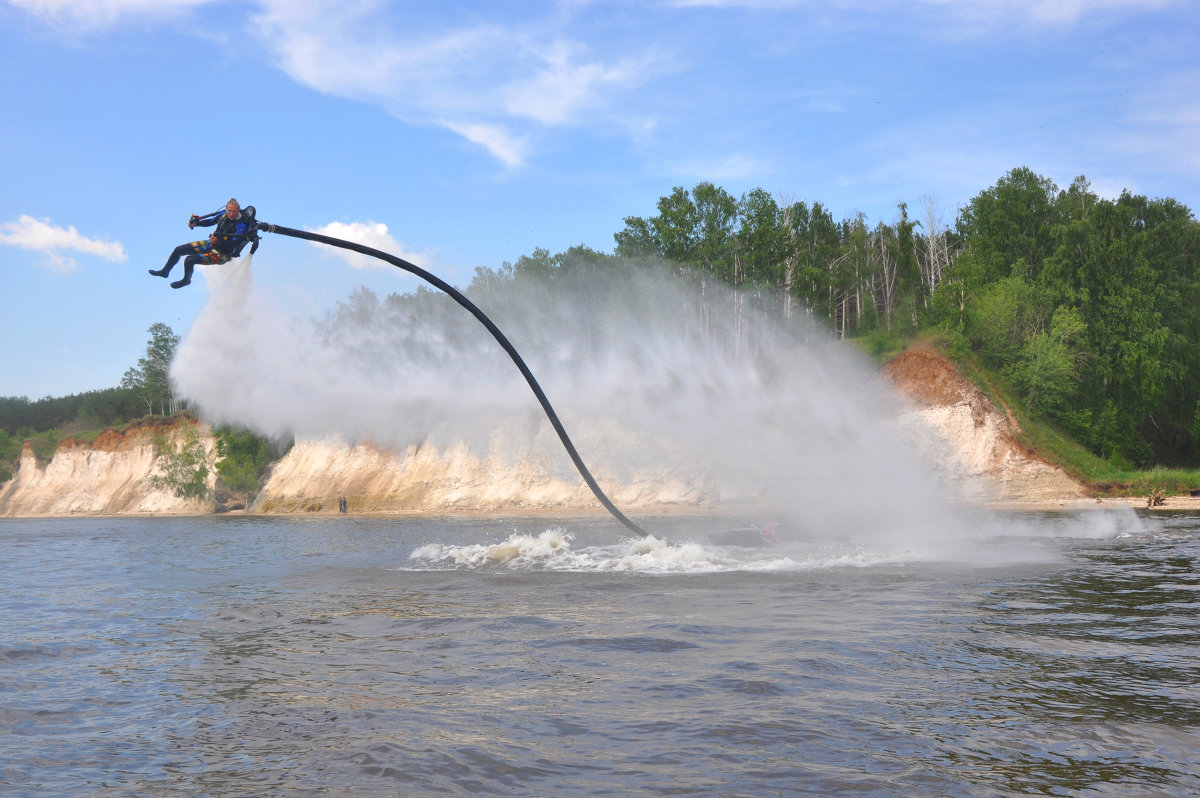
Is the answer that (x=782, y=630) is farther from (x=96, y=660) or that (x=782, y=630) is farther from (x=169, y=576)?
(x=169, y=576)

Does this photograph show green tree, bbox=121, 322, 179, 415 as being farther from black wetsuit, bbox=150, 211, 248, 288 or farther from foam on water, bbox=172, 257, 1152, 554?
black wetsuit, bbox=150, 211, 248, 288

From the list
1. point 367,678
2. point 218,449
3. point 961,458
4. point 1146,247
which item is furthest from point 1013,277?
point 218,449

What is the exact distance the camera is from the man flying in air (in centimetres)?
1227

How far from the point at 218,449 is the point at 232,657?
67.2m

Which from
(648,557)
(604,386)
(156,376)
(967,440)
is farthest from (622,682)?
(156,376)

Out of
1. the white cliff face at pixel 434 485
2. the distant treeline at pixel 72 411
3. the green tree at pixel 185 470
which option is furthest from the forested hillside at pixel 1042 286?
the distant treeline at pixel 72 411

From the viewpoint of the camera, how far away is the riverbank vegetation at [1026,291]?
5369cm

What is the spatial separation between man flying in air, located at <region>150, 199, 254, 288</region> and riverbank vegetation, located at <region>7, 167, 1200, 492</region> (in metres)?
43.9

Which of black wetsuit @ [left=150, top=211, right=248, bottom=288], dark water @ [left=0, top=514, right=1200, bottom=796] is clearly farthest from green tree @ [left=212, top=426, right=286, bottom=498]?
black wetsuit @ [left=150, top=211, right=248, bottom=288]

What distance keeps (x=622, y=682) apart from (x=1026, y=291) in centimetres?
5508

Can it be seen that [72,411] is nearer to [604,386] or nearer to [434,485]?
[434,485]

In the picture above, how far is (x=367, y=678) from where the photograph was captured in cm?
1100

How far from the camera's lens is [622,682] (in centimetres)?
1048

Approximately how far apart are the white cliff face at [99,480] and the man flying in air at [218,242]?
6769cm
